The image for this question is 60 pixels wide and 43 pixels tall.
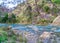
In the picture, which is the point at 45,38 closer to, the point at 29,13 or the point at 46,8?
the point at 29,13

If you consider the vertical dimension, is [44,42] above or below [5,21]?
above

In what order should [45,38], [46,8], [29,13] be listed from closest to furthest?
[45,38] → [29,13] → [46,8]

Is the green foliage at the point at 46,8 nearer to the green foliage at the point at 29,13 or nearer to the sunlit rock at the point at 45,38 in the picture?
the green foliage at the point at 29,13

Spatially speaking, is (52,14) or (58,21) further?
(52,14)

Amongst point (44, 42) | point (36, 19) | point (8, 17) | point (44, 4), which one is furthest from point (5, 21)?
point (44, 42)

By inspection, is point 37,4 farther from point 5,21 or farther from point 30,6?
point 5,21

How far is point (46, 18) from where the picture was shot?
5178 cm

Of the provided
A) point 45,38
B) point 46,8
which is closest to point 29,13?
point 46,8

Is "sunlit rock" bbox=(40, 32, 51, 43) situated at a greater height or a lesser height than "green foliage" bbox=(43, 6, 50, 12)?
greater

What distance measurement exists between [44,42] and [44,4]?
40.0 metres

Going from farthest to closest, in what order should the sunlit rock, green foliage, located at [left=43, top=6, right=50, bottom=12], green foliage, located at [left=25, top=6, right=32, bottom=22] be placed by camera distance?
green foliage, located at [left=43, top=6, right=50, bottom=12]
green foliage, located at [left=25, top=6, right=32, bottom=22]
the sunlit rock

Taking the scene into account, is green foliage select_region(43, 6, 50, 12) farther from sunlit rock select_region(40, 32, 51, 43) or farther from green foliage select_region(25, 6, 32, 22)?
sunlit rock select_region(40, 32, 51, 43)

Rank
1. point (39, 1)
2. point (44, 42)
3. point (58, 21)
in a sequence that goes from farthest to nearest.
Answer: point (39, 1)
point (58, 21)
point (44, 42)

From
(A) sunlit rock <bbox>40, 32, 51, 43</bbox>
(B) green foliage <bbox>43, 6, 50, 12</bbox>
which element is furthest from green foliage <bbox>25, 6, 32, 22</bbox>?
(A) sunlit rock <bbox>40, 32, 51, 43</bbox>
